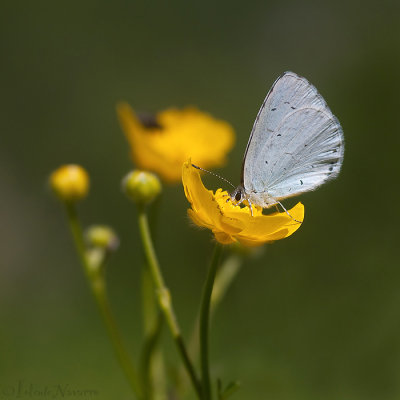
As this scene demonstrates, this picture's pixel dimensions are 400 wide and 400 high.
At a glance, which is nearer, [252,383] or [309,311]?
[252,383]

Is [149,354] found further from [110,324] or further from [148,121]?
[148,121]

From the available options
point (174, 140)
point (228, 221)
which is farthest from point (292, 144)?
point (174, 140)

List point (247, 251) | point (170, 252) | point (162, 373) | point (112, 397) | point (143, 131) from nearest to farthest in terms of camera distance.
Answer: point (162, 373) < point (247, 251) < point (143, 131) < point (112, 397) < point (170, 252)

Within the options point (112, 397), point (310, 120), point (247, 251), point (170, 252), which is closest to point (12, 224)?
point (170, 252)

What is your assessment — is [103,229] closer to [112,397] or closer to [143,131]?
[143,131]

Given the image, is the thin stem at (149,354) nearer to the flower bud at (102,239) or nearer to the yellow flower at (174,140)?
the flower bud at (102,239)

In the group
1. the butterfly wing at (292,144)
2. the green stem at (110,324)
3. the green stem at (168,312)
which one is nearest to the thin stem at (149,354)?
the green stem at (110,324)

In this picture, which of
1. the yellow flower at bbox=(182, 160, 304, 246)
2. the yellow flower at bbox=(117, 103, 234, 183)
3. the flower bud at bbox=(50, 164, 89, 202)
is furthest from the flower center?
the yellow flower at bbox=(182, 160, 304, 246)
